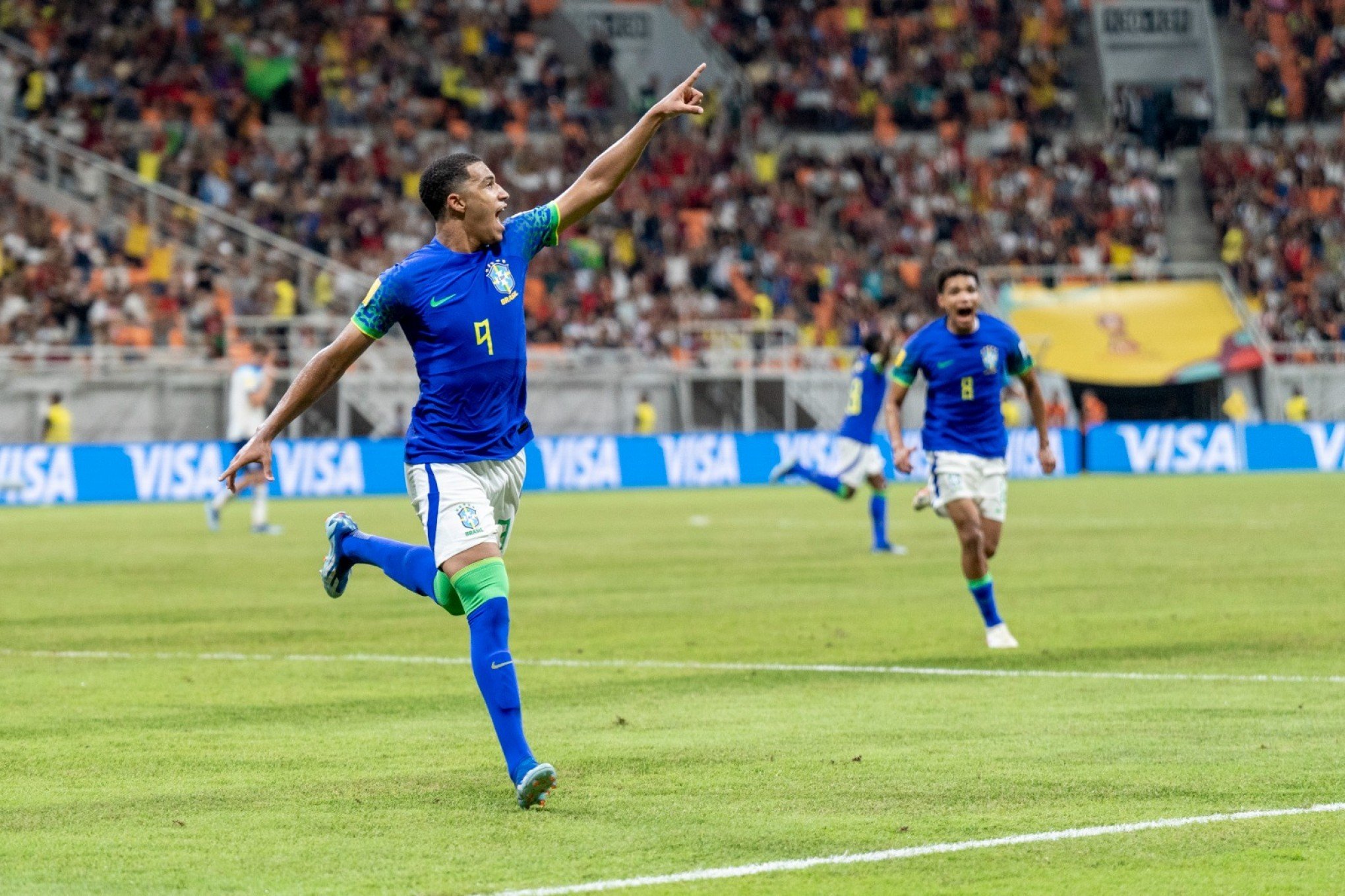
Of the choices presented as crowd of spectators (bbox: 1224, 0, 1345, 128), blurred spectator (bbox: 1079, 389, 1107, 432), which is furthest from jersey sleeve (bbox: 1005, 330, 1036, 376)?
crowd of spectators (bbox: 1224, 0, 1345, 128)

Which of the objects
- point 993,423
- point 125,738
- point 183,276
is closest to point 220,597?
point 993,423

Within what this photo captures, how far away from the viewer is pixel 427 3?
1806 inches

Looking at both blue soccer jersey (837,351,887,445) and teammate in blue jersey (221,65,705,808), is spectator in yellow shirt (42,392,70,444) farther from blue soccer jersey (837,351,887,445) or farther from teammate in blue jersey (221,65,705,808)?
teammate in blue jersey (221,65,705,808)

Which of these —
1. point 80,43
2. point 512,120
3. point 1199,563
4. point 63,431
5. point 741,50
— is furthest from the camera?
point 741,50

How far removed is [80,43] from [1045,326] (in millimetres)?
21304

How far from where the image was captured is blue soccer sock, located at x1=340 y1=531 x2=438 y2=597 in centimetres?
793

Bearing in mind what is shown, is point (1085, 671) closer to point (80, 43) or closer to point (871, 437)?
point (871, 437)

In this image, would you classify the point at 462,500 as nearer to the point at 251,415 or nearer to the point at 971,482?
the point at 971,482

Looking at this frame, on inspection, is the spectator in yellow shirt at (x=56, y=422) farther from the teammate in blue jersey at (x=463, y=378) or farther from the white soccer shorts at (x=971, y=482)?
the teammate in blue jersey at (x=463, y=378)

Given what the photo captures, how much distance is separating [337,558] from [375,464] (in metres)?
26.9

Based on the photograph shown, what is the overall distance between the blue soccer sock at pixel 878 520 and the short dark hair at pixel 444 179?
45.2 feet

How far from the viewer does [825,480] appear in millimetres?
25234

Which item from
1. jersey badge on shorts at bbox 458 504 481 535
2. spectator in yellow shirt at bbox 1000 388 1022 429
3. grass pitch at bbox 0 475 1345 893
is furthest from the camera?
spectator in yellow shirt at bbox 1000 388 1022 429

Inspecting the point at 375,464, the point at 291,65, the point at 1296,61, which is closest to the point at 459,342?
the point at 375,464
